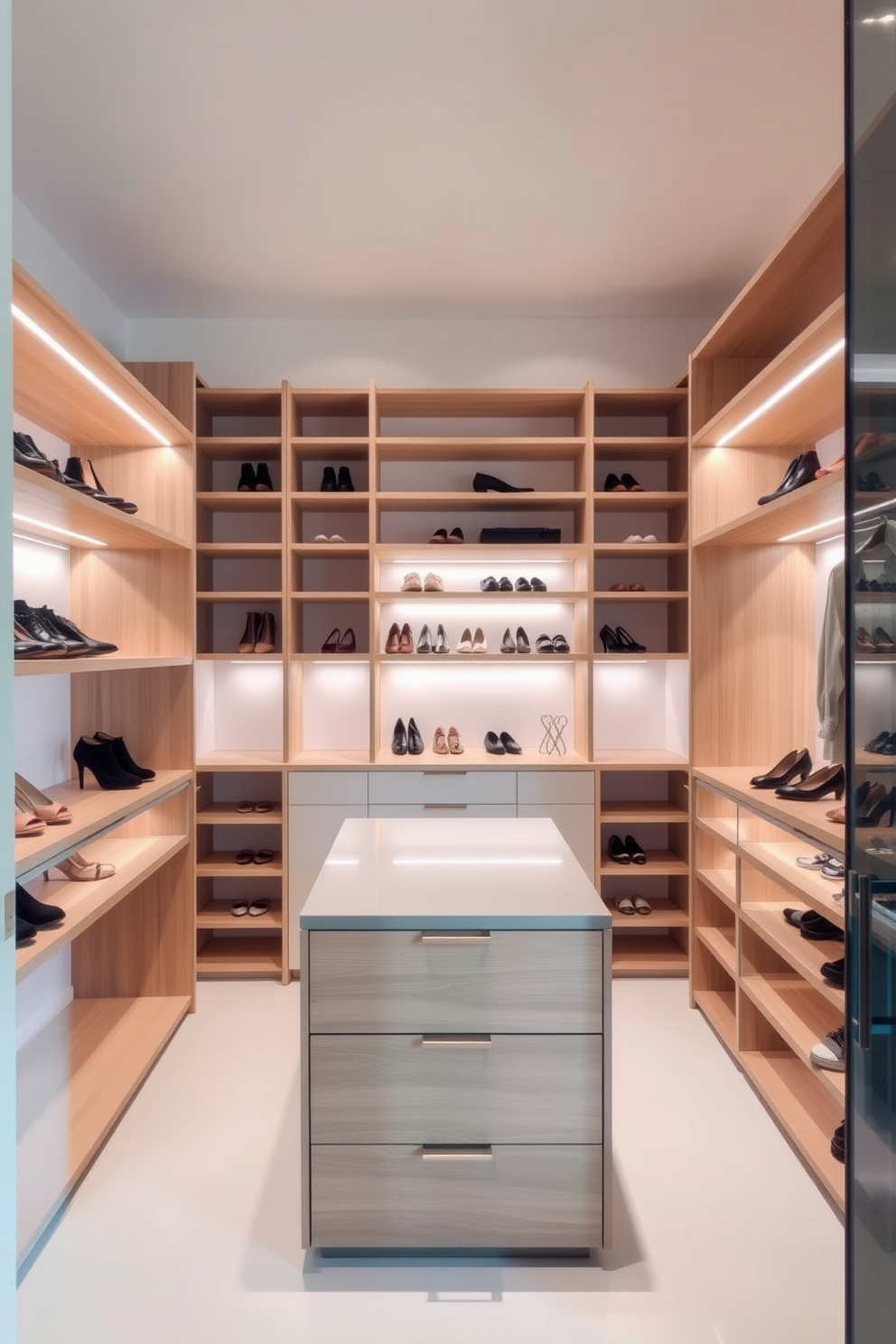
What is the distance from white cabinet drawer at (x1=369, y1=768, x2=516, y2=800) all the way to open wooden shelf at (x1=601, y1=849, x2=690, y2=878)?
0.49 m

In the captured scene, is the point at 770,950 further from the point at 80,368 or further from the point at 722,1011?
the point at 80,368

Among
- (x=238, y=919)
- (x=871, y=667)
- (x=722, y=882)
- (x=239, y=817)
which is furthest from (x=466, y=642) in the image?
(x=871, y=667)

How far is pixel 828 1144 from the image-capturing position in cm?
220

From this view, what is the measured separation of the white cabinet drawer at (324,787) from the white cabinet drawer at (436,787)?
0.20 feet

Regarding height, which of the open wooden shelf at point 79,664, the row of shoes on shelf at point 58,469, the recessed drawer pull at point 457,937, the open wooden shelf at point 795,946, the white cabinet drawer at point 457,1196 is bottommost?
the white cabinet drawer at point 457,1196

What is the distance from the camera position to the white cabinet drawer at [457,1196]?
5.66ft

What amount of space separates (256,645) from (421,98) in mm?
2262

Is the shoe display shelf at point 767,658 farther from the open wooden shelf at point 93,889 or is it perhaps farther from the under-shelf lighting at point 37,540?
the under-shelf lighting at point 37,540

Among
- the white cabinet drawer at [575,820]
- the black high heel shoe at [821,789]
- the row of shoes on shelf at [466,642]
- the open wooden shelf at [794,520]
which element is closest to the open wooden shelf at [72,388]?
the row of shoes on shelf at [466,642]

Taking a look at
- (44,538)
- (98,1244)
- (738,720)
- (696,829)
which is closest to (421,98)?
(44,538)

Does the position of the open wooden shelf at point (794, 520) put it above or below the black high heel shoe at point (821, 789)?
above

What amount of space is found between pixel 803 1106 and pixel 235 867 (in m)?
2.45

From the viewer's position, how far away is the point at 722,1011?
3.08 metres

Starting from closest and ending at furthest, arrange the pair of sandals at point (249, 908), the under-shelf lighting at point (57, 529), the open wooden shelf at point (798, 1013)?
the open wooden shelf at point (798, 1013) → the under-shelf lighting at point (57, 529) → the pair of sandals at point (249, 908)
